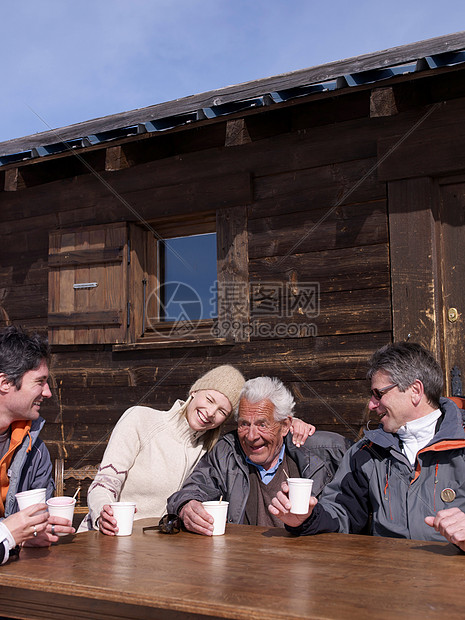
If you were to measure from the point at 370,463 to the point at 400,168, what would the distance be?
2.30 meters

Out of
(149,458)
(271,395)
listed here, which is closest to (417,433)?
(271,395)

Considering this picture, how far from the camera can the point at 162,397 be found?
5141 mm

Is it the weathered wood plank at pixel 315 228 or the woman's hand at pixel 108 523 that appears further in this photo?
the weathered wood plank at pixel 315 228

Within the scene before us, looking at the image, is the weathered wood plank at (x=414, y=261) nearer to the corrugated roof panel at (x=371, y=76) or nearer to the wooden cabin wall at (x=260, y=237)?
the wooden cabin wall at (x=260, y=237)

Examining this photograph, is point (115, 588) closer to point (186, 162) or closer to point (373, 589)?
point (373, 589)

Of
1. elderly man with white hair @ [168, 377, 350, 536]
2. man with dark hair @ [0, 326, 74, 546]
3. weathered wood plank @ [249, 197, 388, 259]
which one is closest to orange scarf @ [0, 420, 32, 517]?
man with dark hair @ [0, 326, 74, 546]

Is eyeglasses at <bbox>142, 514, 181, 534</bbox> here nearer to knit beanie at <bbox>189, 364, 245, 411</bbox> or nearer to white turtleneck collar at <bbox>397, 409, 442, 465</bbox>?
knit beanie at <bbox>189, 364, 245, 411</bbox>

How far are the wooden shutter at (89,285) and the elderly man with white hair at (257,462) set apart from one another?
2293 mm

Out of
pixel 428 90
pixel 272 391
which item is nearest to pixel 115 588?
pixel 272 391

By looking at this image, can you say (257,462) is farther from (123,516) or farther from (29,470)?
(29,470)

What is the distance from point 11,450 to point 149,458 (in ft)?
2.93

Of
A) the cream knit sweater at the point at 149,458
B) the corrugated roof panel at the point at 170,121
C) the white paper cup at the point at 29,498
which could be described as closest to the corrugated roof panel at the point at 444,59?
the corrugated roof panel at the point at 170,121

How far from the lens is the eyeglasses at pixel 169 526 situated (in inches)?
103

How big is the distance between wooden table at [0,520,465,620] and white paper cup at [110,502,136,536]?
2.8 inches
